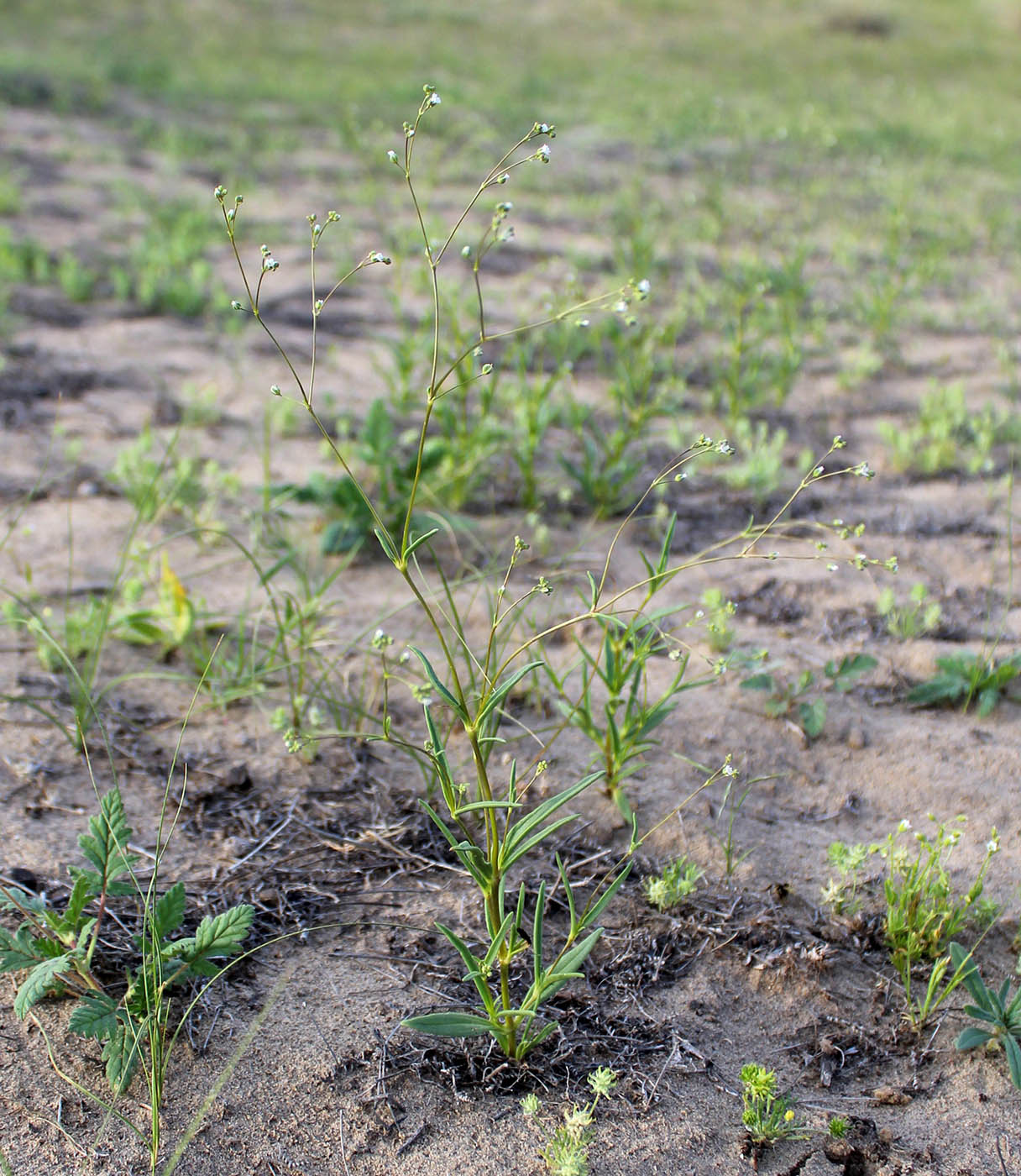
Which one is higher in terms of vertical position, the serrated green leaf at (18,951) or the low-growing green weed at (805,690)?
the low-growing green weed at (805,690)

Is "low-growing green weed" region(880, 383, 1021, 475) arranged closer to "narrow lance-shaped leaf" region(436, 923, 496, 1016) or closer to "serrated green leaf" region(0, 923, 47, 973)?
"narrow lance-shaped leaf" region(436, 923, 496, 1016)

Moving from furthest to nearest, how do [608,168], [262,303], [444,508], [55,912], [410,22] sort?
[410,22]
[608,168]
[262,303]
[444,508]
[55,912]

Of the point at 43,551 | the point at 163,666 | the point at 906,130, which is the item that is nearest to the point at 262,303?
the point at 43,551

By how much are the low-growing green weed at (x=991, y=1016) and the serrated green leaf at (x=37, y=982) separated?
1453mm

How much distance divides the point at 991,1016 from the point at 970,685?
42.5 inches

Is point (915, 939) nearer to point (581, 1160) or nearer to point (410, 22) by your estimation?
point (581, 1160)

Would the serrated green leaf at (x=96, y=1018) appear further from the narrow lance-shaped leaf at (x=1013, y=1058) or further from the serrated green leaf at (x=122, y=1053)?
the narrow lance-shaped leaf at (x=1013, y=1058)

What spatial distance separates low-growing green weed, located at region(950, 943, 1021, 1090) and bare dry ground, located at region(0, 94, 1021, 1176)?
0.29 feet

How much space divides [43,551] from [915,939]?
2.58 m

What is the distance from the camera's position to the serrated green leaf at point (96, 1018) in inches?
60.8

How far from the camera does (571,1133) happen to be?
1.51 meters

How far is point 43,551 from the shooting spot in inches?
118

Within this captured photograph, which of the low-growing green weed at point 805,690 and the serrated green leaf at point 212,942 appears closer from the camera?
the serrated green leaf at point 212,942

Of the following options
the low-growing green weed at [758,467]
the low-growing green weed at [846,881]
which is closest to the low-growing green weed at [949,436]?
the low-growing green weed at [758,467]
